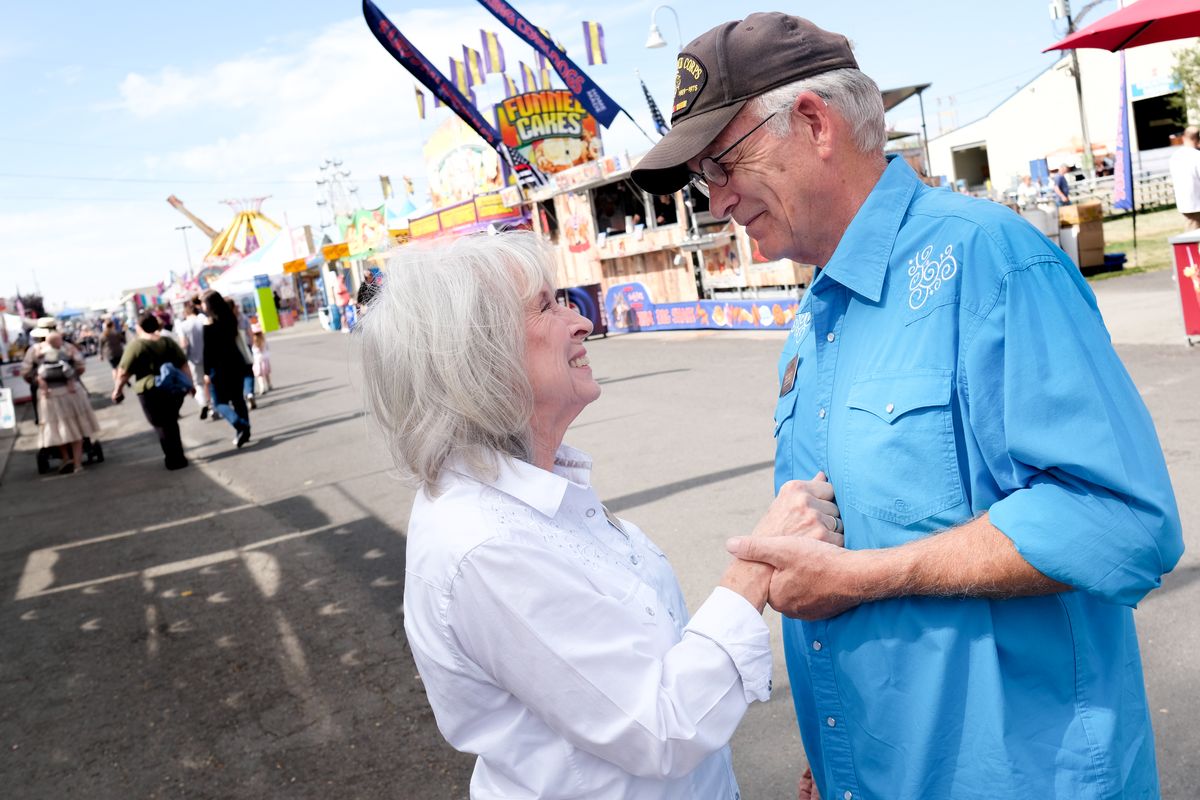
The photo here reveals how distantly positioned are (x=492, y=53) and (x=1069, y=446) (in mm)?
23938

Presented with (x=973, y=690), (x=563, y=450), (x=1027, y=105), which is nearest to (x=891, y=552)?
(x=973, y=690)

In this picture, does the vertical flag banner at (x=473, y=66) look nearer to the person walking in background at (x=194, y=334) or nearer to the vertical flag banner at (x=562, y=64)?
the vertical flag banner at (x=562, y=64)

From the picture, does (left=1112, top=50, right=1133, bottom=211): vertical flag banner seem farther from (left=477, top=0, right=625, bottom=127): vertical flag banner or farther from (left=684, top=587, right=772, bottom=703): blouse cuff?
(left=684, top=587, right=772, bottom=703): blouse cuff

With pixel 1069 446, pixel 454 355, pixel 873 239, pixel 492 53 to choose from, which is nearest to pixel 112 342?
pixel 492 53

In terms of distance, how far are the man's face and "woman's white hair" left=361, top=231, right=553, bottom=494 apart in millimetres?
422

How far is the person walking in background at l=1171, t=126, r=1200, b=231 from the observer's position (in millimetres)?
11758

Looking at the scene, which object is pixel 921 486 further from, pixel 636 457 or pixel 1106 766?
pixel 636 457

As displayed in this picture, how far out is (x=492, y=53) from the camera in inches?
925

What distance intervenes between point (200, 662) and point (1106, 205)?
29.8 m

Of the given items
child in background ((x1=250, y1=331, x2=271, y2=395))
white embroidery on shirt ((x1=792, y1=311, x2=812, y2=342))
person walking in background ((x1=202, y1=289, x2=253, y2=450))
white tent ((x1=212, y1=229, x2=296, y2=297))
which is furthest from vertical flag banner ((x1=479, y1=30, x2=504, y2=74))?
white embroidery on shirt ((x1=792, y1=311, x2=812, y2=342))

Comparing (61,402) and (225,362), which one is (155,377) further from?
(61,402)

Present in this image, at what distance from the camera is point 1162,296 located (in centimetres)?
1245

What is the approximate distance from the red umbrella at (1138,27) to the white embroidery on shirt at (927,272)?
5190 mm

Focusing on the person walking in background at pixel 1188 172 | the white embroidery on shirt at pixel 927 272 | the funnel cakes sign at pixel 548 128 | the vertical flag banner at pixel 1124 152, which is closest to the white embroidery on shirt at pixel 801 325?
the white embroidery on shirt at pixel 927 272
